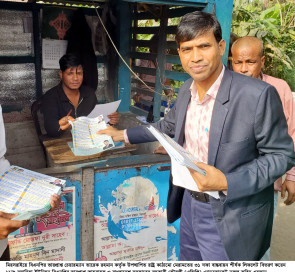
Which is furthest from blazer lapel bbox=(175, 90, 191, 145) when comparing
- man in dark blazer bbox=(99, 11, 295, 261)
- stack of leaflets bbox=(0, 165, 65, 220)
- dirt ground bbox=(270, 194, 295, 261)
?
dirt ground bbox=(270, 194, 295, 261)

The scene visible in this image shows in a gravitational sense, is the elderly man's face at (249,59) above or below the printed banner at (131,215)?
above

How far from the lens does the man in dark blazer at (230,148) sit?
1.47m

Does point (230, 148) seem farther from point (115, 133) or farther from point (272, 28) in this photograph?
point (272, 28)

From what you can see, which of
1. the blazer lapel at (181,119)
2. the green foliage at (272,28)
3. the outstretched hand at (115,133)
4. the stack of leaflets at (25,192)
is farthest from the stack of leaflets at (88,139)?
the green foliage at (272,28)

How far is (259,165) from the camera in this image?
4.87 feet

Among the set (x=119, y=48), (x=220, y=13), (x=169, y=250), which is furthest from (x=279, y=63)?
(x=169, y=250)

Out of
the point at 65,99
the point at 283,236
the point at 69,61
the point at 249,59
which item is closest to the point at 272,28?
the point at 283,236

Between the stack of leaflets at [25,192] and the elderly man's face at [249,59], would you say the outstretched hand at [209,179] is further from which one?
the elderly man's face at [249,59]

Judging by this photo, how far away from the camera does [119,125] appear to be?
4.32m

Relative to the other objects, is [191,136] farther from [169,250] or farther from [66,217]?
[169,250]

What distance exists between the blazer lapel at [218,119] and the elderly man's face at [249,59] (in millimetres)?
980

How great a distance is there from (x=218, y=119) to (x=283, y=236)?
9.21 feet

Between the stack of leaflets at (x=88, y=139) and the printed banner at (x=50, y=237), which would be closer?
the printed banner at (x=50, y=237)

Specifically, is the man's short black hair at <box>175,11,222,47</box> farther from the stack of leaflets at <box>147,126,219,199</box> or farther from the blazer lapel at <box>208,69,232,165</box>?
the stack of leaflets at <box>147,126,219,199</box>
